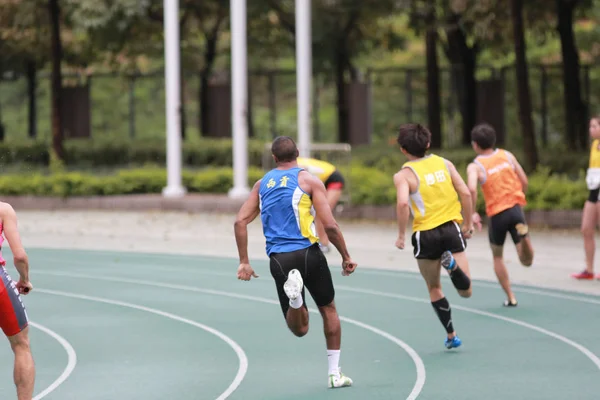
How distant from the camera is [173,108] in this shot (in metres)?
25.6

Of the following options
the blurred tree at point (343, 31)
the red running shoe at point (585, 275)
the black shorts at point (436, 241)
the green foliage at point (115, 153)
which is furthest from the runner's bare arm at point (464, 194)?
the green foliage at point (115, 153)

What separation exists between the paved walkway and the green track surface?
931 millimetres

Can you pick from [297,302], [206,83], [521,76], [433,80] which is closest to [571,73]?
[433,80]

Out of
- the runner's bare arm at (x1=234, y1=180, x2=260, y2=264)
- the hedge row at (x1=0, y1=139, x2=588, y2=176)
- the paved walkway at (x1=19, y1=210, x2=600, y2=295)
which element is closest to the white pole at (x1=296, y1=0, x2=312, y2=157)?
the paved walkway at (x1=19, y1=210, x2=600, y2=295)

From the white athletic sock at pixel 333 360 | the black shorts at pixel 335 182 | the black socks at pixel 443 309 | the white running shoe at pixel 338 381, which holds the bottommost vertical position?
the white running shoe at pixel 338 381

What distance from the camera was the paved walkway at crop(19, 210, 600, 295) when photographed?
16.5 m

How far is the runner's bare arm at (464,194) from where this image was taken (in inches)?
413

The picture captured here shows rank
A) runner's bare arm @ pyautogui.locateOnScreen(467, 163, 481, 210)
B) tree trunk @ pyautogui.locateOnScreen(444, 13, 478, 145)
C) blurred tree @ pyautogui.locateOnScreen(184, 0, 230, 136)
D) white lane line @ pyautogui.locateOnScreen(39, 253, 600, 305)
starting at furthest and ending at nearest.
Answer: blurred tree @ pyautogui.locateOnScreen(184, 0, 230, 136)
tree trunk @ pyautogui.locateOnScreen(444, 13, 478, 145)
white lane line @ pyautogui.locateOnScreen(39, 253, 600, 305)
runner's bare arm @ pyautogui.locateOnScreen(467, 163, 481, 210)

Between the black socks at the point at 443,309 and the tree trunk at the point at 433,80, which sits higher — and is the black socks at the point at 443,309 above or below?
below

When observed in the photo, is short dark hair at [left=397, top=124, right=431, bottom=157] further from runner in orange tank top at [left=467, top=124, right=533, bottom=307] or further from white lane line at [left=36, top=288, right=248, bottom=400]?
runner in orange tank top at [left=467, top=124, right=533, bottom=307]

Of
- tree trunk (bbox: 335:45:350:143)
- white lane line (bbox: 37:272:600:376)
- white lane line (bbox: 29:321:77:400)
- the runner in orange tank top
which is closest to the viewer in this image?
white lane line (bbox: 29:321:77:400)

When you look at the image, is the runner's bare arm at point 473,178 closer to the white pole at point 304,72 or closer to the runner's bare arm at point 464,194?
the runner's bare arm at point 464,194

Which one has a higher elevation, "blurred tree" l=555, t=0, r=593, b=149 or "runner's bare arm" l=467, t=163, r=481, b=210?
"blurred tree" l=555, t=0, r=593, b=149

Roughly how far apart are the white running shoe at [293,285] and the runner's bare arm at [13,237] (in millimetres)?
1842
